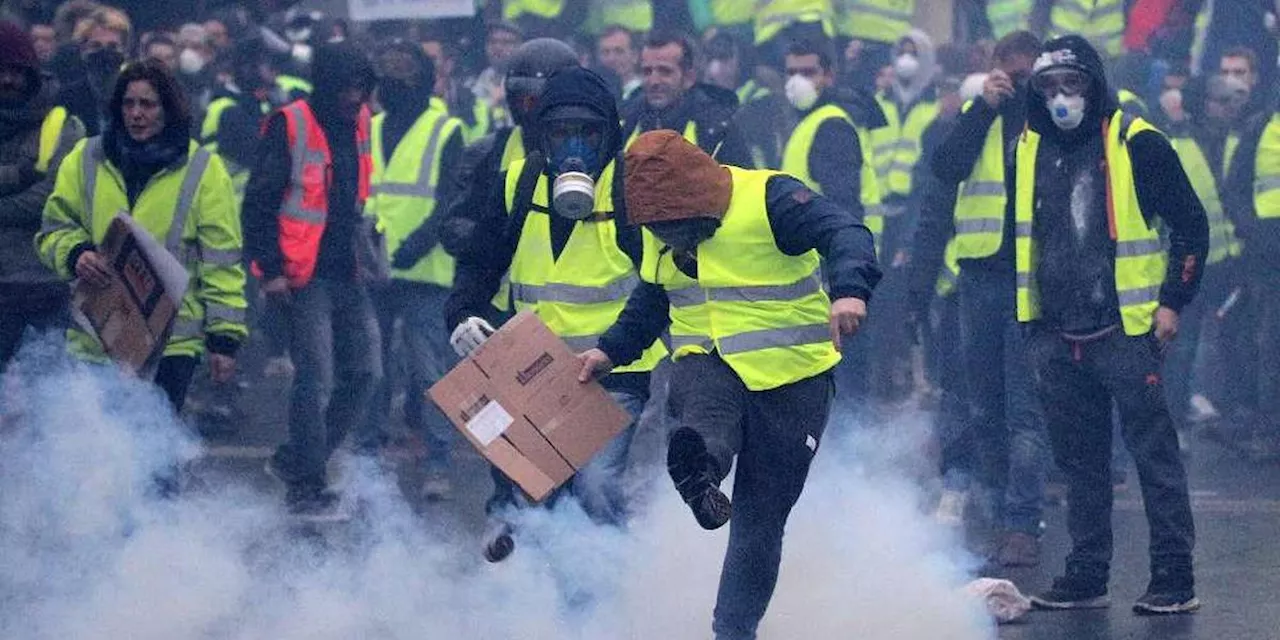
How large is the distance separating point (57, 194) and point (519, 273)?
1.88 meters

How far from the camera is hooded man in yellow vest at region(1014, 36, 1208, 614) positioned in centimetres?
801

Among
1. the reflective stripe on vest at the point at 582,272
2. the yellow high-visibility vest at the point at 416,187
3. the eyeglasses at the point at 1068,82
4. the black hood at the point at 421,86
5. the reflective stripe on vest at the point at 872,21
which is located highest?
the eyeglasses at the point at 1068,82

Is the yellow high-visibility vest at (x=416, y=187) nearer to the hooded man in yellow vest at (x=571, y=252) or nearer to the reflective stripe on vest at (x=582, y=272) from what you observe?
the hooded man in yellow vest at (x=571, y=252)

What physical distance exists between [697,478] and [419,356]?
17.2 feet

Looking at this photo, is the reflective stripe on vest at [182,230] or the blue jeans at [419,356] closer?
the reflective stripe on vest at [182,230]

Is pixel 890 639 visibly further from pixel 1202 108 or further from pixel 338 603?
pixel 1202 108

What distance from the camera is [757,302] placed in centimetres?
659

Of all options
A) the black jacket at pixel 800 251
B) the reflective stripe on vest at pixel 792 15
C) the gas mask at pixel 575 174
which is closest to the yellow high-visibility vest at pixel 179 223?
the gas mask at pixel 575 174

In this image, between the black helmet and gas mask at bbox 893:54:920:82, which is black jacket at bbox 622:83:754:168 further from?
gas mask at bbox 893:54:920:82

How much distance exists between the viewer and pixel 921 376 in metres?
15.4

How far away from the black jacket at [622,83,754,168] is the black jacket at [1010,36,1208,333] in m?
1.73

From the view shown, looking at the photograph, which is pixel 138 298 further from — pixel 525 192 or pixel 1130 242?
pixel 1130 242

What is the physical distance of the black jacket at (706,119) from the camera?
9695 mm

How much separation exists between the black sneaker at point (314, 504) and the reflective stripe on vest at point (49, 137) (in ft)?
6.82
